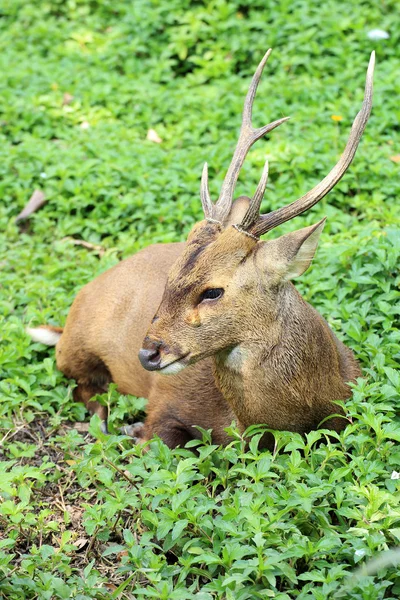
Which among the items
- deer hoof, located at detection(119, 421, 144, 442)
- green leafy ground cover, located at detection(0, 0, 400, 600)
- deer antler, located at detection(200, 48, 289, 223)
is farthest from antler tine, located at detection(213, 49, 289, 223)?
deer hoof, located at detection(119, 421, 144, 442)

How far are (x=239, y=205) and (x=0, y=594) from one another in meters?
1.86

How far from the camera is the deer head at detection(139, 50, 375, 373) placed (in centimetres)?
372

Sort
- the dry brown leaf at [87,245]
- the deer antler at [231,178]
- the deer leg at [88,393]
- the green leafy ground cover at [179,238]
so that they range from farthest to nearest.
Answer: the dry brown leaf at [87,245]
the deer leg at [88,393]
the deer antler at [231,178]
the green leafy ground cover at [179,238]

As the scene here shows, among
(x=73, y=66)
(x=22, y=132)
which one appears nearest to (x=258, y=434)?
(x=22, y=132)

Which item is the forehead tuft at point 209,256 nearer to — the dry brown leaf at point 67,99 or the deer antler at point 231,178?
the deer antler at point 231,178

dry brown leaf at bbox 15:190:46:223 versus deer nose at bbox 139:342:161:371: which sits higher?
deer nose at bbox 139:342:161:371

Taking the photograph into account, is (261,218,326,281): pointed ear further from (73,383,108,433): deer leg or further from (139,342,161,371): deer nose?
(73,383,108,433): deer leg

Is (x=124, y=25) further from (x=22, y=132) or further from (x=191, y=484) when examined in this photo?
(x=191, y=484)

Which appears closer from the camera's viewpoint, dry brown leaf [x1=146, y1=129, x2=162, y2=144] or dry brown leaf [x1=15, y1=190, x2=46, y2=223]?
dry brown leaf [x1=15, y1=190, x2=46, y2=223]

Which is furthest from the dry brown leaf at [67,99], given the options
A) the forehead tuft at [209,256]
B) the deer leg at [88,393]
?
the forehead tuft at [209,256]

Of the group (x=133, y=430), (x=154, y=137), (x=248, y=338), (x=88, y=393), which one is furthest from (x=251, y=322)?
(x=154, y=137)

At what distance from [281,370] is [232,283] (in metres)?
0.42

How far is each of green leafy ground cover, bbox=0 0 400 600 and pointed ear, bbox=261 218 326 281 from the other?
65cm

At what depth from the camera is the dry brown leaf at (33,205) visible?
263 inches
